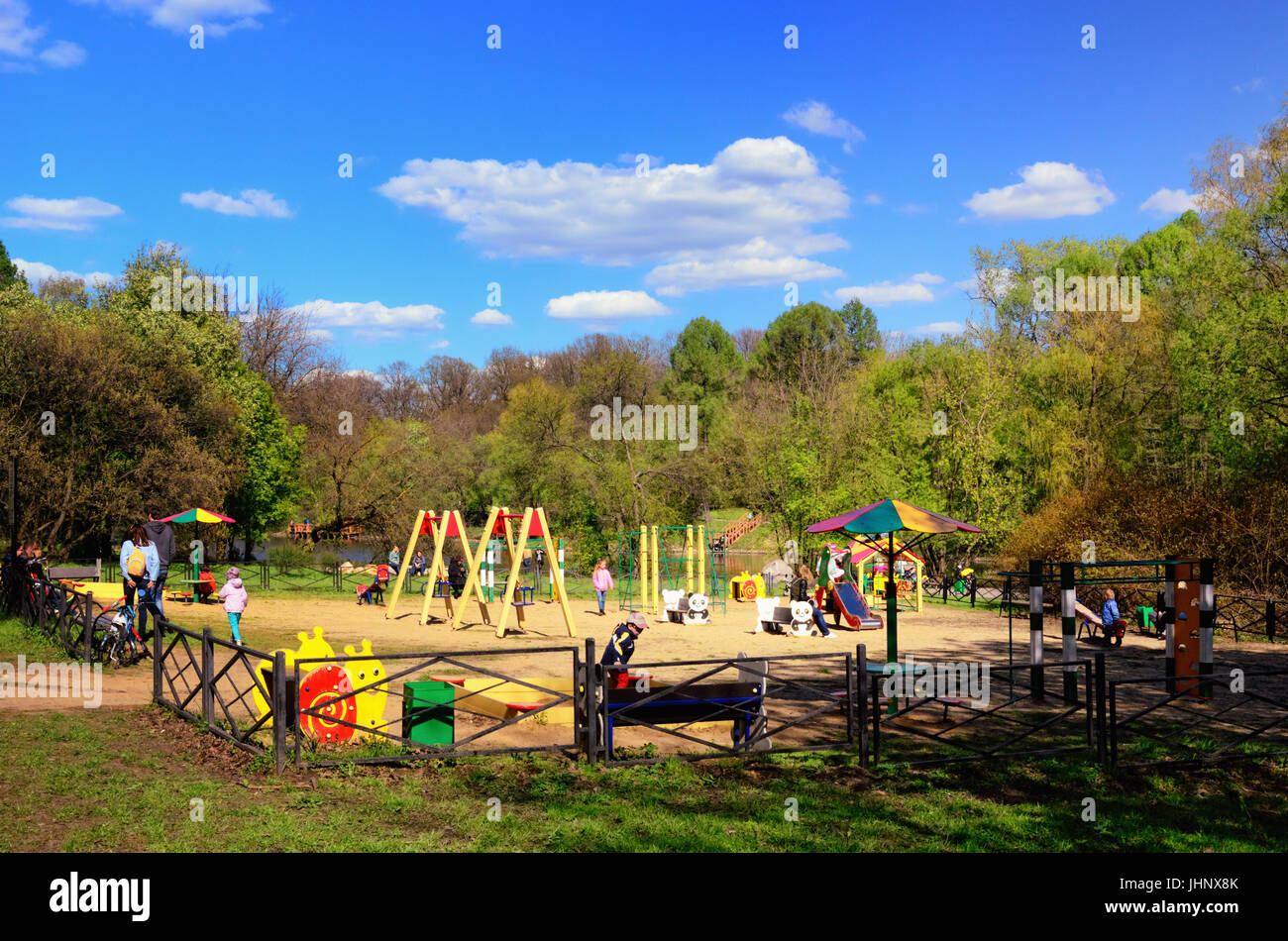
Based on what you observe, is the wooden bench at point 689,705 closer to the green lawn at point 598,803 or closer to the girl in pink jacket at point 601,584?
the green lawn at point 598,803

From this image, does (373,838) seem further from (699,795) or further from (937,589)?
(937,589)

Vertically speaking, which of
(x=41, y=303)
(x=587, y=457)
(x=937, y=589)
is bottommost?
(x=937, y=589)

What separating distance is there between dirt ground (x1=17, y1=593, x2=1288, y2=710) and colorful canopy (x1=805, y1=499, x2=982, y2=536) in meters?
5.35

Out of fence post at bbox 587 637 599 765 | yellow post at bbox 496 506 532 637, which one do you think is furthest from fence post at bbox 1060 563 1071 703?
yellow post at bbox 496 506 532 637

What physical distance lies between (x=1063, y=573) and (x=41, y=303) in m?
36.7

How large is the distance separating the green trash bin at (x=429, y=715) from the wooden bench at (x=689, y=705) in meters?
1.67

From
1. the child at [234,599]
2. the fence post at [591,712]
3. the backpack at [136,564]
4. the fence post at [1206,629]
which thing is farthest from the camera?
the child at [234,599]

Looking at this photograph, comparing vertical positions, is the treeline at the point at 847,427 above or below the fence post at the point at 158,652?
above

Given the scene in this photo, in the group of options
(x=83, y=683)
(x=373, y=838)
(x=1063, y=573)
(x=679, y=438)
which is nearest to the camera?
(x=373, y=838)

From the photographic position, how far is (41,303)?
116ft

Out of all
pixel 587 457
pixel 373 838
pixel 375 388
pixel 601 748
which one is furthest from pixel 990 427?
pixel 375 388

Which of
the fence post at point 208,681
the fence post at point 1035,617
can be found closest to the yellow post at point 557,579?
the fence post at point 1035,617

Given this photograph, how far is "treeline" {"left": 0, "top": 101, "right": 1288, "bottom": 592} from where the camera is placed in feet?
84.0

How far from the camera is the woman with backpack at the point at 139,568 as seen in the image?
50.3 feet
